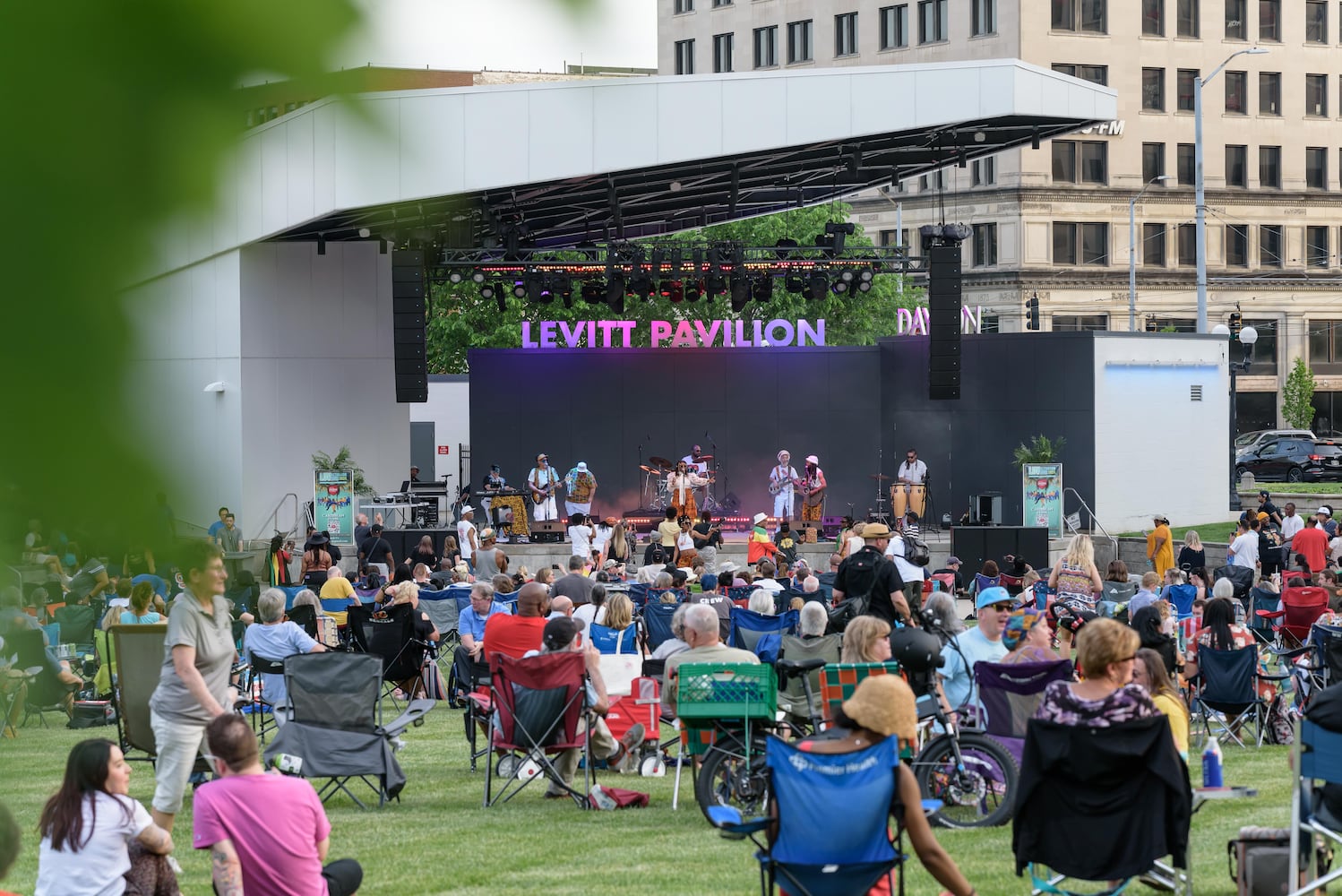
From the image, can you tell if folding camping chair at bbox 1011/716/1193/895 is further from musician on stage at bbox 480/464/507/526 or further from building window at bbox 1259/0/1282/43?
building window at bbox 1259/0/1282/43

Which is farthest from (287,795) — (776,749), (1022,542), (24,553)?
(1022,542)

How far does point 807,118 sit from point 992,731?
15642mm

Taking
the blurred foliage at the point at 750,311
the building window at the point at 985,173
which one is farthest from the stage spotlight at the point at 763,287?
→ the building window at the point at 985,173

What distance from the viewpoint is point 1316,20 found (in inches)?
2168

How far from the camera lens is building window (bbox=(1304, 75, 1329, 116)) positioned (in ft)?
189

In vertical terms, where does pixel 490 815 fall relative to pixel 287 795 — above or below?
below

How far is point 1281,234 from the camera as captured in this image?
58.9 m

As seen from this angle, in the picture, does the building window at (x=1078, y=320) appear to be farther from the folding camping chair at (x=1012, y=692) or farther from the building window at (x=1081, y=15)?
the folding camping chair at (x=1012, y=692)

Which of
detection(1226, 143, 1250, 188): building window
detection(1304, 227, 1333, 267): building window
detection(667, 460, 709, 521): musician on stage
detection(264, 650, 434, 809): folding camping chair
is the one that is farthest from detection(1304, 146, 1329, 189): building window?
detection(264, 650, 434, 809): folding camping chair

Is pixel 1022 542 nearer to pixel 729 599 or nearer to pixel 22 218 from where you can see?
pixel 729 599

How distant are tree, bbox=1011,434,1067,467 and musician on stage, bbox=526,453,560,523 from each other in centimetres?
820

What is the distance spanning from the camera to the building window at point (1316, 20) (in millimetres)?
54406

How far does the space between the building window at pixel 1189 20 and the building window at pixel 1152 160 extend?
3.89m

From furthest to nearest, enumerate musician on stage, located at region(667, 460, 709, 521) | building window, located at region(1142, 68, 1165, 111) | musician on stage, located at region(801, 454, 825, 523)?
1. building window, located at region(1142, 68, 1165, 111)
2. musician on stage, located at region(667, 460, 709, 521)
3. musician on stage, located at region(801, 454, 825, 523)
